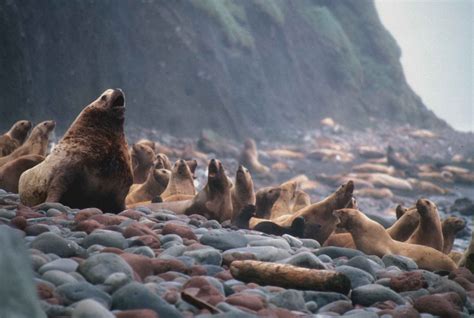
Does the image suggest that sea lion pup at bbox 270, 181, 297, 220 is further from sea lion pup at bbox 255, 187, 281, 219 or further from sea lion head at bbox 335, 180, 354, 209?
sea lion head at bbox 335, 180, 354, 209

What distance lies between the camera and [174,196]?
24.5 ft

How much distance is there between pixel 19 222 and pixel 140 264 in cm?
106

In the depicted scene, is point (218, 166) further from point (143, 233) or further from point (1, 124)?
point (1, 124)

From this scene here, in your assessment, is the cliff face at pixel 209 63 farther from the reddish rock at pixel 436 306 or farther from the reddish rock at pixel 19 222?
the reddish rock at pixel 436 306

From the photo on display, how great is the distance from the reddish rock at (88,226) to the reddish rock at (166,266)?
0.80m

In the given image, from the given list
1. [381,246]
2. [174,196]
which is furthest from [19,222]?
[174,196]

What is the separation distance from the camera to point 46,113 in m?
17.5

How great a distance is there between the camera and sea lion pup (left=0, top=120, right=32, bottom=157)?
857cm

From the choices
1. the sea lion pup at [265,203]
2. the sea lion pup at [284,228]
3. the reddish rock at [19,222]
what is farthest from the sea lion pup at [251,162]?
the reddish rock at [19,222]

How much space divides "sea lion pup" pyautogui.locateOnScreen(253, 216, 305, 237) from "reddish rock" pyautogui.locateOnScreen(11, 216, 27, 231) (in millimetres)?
2730

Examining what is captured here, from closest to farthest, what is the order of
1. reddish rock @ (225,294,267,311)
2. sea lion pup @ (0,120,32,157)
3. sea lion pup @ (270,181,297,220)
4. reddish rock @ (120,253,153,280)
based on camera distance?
reddish rock @ (225,294,267,311) < reddish rock @ (120,253,153,280) < sea lion pup @ (270,181,297,220) < sea lion pup @ (0,120,32,157)

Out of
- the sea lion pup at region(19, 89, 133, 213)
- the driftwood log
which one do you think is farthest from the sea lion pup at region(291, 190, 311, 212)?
the driftwood log

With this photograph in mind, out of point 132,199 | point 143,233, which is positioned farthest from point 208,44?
point 143,233

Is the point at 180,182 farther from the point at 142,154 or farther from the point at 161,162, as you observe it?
the point at 142,154
